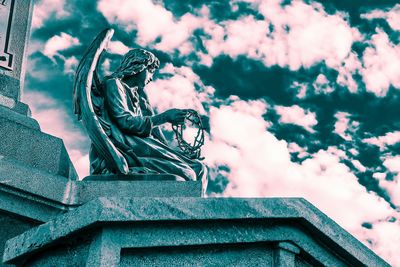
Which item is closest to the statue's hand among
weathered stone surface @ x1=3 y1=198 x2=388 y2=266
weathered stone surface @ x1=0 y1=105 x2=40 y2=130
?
weathered stone surface @ x1=0 y1=105 x2=40 y2=130

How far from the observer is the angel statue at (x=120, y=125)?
746cm

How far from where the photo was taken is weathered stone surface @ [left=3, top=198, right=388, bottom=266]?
426cm

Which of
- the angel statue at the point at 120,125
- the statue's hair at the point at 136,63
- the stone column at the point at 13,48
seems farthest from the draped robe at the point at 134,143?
the stone column at the point at 13,48

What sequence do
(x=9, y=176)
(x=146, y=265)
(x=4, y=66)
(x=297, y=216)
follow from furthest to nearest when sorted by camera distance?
1. (x=4, y=66)
2. (x=9, y=176)
3. (x=297, y=216)
4. (x=146, y=265)

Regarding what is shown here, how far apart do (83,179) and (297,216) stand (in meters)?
3.29

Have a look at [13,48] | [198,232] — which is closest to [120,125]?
[13,48]

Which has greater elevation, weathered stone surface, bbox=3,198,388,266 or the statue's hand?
the statue's hand

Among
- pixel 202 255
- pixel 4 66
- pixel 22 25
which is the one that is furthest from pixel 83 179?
pixel 202 255

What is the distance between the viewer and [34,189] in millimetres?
6812

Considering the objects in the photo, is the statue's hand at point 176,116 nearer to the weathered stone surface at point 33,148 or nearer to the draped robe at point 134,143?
the draped robe at point 134,143

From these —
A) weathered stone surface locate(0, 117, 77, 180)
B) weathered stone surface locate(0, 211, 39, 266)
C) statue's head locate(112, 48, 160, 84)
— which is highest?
statue's head locate(112, 48, 160, 84)

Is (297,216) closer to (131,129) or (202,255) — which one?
(202,255)

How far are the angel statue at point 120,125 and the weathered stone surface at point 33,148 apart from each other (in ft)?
1.16

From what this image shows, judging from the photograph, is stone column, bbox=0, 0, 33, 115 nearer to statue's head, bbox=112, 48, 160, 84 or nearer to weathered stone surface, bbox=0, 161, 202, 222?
statue's head, bbox=112, 48, 160, 84
